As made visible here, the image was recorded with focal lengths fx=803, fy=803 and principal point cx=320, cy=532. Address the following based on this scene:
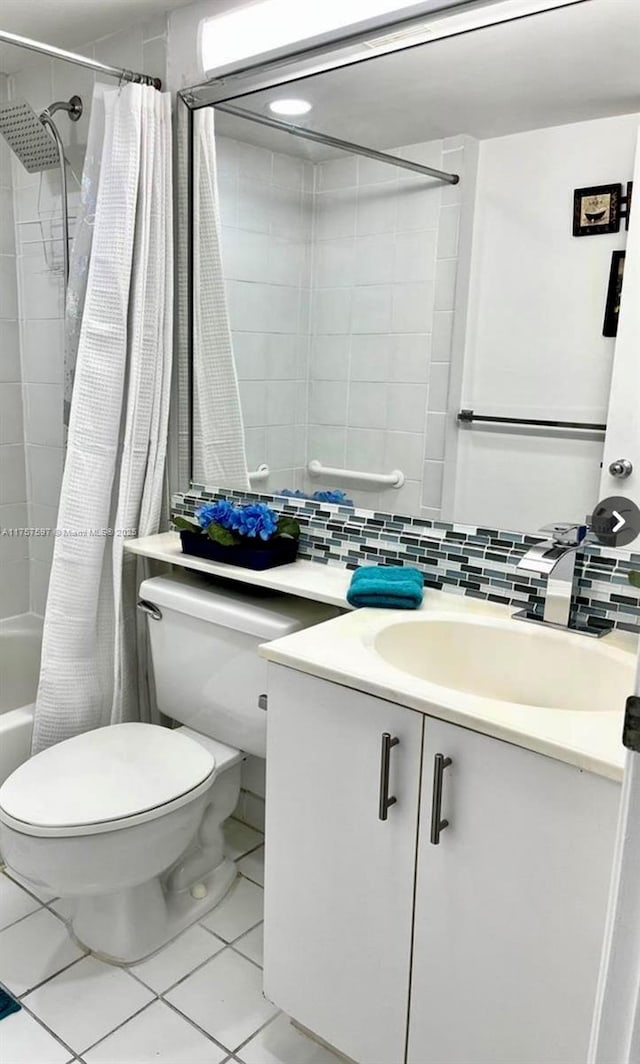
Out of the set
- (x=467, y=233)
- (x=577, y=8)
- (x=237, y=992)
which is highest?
(x=577, y=8)

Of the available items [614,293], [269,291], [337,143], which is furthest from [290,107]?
[614,293]

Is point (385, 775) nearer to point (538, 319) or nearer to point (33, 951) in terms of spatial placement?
point (538, 319)

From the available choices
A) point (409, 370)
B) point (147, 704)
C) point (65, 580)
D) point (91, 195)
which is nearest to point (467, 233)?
point (409, 370)

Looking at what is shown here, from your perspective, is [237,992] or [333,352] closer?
[237,992]

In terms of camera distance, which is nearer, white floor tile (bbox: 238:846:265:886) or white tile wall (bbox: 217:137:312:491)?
white tile wall (bbox: 217:137:312:491)

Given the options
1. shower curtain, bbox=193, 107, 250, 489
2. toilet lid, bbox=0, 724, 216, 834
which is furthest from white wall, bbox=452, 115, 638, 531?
toilet lid, bbox=0, 724, 216, 834

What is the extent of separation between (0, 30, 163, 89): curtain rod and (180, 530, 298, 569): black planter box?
1.09m

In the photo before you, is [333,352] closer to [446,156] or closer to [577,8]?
[446,156]

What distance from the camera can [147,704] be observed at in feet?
7.18

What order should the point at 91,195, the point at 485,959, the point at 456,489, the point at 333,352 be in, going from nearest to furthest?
the point at 485,959 < the point at 456,489 < the point at 333,352 < the point at 91,195

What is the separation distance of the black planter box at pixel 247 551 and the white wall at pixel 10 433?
1095 millimetres

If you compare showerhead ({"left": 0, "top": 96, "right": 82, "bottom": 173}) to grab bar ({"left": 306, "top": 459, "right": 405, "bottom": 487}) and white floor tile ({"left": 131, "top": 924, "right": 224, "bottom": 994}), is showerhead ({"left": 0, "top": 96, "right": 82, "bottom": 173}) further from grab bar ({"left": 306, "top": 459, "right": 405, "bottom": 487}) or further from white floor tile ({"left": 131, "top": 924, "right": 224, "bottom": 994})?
white floor tile ({"left": 131, "top": 924, "right": 224, "bottom": 994})

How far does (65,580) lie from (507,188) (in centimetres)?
133

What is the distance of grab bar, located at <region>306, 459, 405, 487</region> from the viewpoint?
67.3 inches
